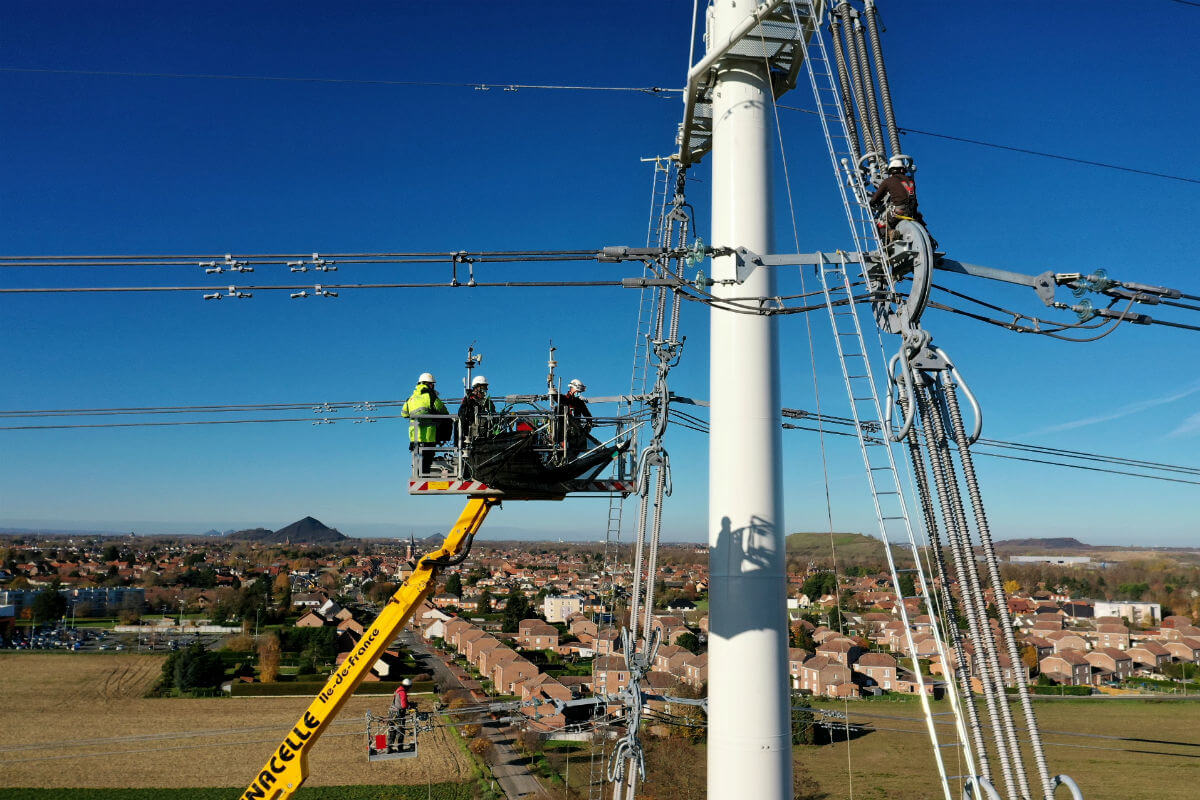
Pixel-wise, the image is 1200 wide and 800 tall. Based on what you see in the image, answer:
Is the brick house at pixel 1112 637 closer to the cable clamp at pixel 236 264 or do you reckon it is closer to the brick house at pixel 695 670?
the brick house at pixel 695 670

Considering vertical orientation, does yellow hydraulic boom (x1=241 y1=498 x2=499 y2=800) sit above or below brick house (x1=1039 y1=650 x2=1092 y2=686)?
above

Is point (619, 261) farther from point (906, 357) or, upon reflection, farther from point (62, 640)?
point (62, 640)

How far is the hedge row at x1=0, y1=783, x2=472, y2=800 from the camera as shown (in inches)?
1433

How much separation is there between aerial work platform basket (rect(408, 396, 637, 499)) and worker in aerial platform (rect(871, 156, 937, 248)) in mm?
4007

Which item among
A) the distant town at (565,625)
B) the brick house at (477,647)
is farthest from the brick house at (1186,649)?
the brick house at (477,647)

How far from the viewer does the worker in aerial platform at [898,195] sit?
5.32 metres

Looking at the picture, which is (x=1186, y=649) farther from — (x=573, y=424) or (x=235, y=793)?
(x=573, y=424)

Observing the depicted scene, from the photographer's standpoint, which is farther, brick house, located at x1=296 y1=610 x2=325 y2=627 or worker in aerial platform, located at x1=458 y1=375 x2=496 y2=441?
brick house, located at x1=296 y1=610 x2=325 y2=627

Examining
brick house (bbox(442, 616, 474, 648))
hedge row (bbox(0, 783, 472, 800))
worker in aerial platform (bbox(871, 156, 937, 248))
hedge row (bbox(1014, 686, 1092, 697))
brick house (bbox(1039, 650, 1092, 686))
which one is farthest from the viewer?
brick house (bbox(442, 616, 474, 648))

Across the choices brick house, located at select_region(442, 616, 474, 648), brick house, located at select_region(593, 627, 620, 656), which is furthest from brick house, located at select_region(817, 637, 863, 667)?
brick house, located at select_region(442, 616, 474, 648)

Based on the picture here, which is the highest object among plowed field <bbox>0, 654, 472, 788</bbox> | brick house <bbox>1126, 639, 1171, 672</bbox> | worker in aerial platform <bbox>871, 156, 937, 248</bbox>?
worker in aerial platform <bbox>871, 156, 937, 248</bbox>

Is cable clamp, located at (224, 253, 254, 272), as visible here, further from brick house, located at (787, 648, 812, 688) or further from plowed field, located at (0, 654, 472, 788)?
brick house, located at (787, 648, 812, 688)

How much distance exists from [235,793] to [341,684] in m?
33.8

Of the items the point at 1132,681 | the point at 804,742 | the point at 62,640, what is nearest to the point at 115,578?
the point at 62,640
